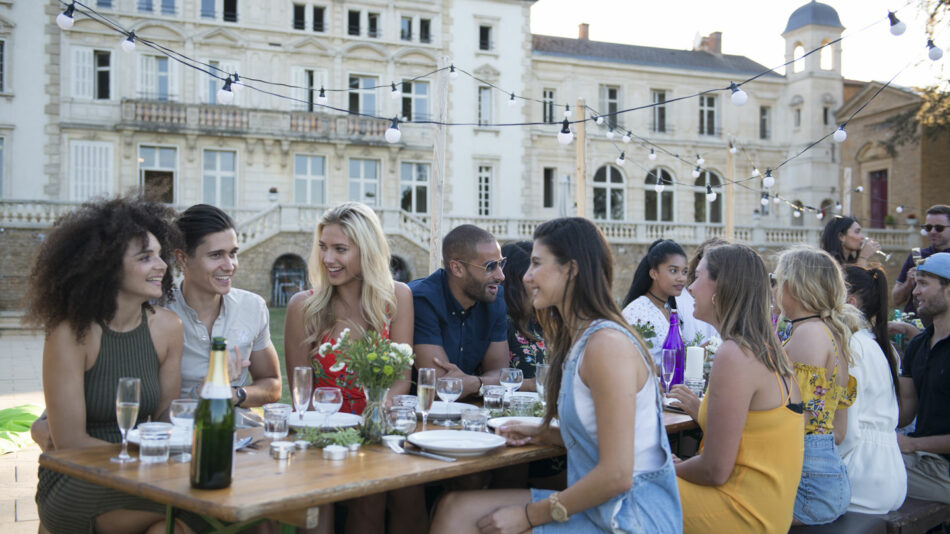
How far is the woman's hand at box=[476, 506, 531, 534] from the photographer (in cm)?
262

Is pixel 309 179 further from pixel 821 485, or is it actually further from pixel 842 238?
pixel 821 485

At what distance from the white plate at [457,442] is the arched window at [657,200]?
93.2 ft

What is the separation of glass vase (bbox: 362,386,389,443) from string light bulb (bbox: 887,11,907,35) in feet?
23.0

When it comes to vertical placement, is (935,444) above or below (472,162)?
below

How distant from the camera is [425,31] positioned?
1085 inches

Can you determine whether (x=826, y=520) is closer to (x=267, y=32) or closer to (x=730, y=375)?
(x=730, y=375)

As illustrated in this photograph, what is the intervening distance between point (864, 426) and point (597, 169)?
2678 centimetres

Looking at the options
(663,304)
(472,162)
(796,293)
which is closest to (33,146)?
(472,162)

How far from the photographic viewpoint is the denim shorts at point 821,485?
11.1ft

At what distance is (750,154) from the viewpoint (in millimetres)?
31422

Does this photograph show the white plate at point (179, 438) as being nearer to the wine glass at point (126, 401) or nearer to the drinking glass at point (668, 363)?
the wine glass at point (126, 401)

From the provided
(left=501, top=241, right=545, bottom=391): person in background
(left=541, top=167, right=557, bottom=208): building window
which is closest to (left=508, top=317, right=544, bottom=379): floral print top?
(left=501, top=241, right=545, bottom=391): person in background

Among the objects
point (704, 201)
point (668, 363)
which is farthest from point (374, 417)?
point (704, 201)

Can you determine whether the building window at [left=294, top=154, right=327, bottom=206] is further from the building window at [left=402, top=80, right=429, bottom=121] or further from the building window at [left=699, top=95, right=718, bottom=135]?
the building window at [left=699, top=95, right=718, bottom=135]
